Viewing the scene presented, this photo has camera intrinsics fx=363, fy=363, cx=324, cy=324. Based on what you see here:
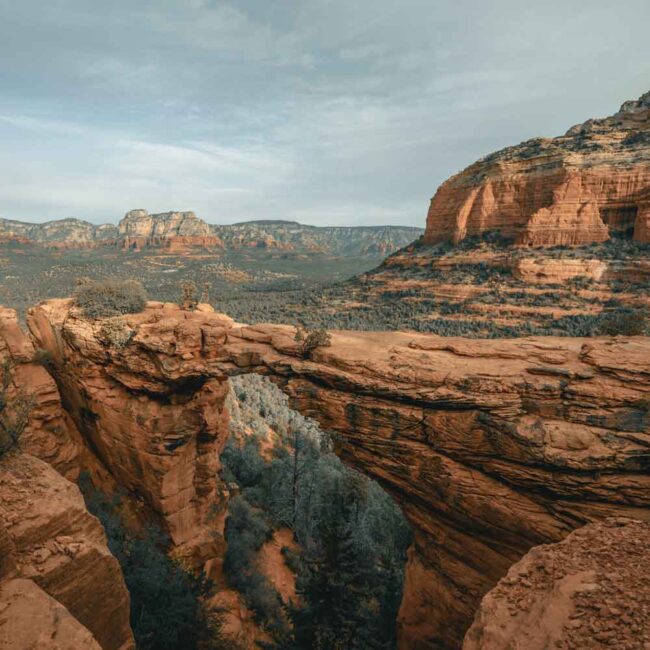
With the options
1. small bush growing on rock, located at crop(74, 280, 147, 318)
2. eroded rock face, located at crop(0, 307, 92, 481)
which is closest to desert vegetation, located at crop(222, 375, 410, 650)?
eroded rock face, located at crop(0, 307, 92, 481)

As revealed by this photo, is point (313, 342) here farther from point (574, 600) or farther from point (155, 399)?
point (574, 600)

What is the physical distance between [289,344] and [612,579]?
9238 mm

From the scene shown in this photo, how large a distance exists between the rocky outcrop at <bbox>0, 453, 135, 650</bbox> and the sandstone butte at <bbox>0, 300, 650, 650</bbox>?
1.9 inches

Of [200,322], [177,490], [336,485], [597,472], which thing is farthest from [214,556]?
[597,472]

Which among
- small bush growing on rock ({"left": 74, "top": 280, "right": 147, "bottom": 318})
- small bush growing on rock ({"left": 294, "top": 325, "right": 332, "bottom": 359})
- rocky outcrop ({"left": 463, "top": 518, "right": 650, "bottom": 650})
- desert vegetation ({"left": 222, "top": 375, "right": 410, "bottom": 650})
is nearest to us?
rocky outcrop ({"left": 463, "top": 518, "right": 650, "bottom": 650})

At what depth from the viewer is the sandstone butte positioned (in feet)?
25.1

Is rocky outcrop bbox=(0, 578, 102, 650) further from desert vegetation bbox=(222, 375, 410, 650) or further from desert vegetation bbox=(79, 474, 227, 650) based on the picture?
desert vegetation bbox=(222, 375, 410, 650)

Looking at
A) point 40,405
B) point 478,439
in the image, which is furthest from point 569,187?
point 40,405

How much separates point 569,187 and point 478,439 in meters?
56.7

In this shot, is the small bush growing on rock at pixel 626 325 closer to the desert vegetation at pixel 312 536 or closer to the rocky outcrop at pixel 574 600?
the rocky outcrop at pixel 574 600

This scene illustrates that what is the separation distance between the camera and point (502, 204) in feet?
194

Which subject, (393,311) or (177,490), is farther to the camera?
(393,311)

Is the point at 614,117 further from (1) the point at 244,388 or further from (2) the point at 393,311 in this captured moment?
(1) the point at 244,388

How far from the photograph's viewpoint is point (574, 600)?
430 cm
